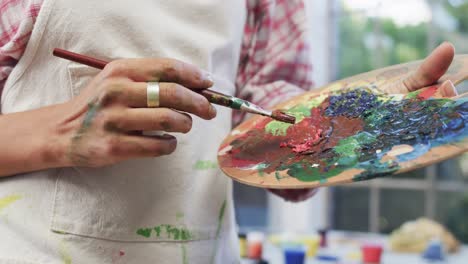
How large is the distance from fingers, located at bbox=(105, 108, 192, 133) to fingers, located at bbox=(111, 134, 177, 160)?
0.5 inches

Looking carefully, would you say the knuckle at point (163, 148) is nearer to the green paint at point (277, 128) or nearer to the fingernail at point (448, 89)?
the green paint at point (277, 128)

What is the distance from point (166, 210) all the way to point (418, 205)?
2.37 metres

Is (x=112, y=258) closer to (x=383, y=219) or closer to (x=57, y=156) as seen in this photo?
(x=57, y=156)

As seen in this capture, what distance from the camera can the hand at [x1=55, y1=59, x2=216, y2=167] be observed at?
68 centimetres

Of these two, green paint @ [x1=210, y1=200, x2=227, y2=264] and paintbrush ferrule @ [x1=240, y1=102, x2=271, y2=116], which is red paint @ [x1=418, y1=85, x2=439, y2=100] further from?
green paint @ [x1=210, y1=200, x2=227, y2=264]

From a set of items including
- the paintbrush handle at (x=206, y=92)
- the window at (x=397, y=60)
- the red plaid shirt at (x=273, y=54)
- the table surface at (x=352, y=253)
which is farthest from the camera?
the window at (x=397, y=60)

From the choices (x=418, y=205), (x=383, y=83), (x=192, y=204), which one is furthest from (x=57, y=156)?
(x=418, y=205)

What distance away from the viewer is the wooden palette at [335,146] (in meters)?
0.64

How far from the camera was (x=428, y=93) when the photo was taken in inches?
31.0

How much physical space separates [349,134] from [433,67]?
0.52 feet

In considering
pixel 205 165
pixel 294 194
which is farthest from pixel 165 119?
pixel 294 194

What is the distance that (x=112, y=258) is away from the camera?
83 cm

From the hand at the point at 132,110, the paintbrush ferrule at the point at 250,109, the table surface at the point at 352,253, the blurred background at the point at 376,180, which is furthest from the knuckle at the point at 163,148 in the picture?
the blurred background at the point at 376,180

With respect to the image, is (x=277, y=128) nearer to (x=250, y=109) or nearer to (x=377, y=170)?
(x=250, y=109)
